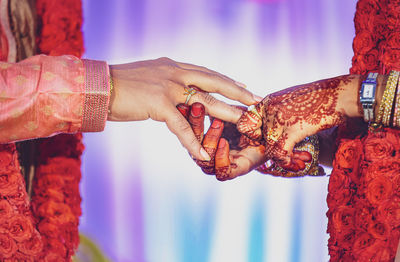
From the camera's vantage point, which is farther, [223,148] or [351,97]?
[223,148]

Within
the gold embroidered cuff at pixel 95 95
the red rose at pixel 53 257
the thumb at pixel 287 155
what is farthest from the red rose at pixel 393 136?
the red rose at pixel 53 257

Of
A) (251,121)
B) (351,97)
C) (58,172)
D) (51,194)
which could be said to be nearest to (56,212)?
(51,194)

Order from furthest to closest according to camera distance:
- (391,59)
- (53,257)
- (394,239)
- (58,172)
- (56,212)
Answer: (58,172) < (56,212) < (53,257) < (391,59) < (394,239)

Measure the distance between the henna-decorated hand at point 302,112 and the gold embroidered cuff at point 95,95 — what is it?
447mm

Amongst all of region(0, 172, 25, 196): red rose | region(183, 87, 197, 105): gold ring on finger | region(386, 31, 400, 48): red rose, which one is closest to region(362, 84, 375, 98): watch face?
region(386, 31, 400, 48): red rose

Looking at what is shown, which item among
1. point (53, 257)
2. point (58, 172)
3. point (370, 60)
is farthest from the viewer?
point (58, 172)

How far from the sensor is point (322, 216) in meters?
1.82

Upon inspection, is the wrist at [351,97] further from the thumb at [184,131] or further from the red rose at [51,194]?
the red rose at [51,194]

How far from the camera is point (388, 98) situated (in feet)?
2.96

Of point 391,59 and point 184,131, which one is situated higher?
point 391,59

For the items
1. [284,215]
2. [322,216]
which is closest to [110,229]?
[284,215]

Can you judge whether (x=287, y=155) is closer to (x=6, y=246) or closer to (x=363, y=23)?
(x=363, y=23)

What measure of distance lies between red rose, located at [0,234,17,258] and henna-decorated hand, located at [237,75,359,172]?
2.53ft

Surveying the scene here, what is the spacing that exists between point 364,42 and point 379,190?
1.44 feet
